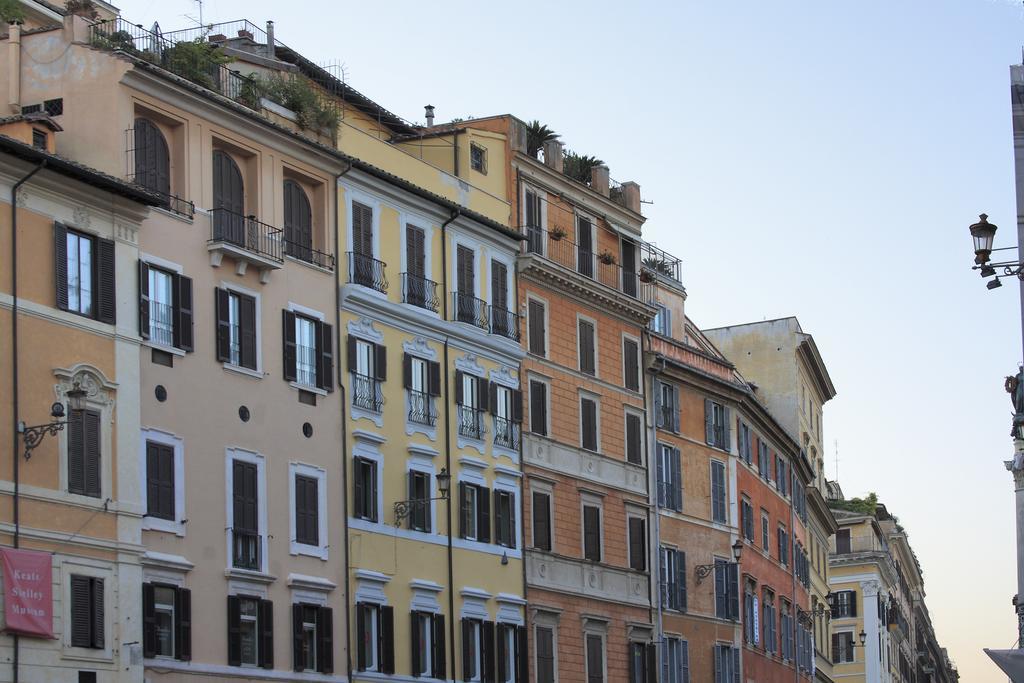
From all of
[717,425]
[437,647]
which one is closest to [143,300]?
[437,647]

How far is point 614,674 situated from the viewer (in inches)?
2432

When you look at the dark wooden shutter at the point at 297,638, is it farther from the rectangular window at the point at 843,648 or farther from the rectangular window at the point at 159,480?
the rectangular window at the point at 843,648

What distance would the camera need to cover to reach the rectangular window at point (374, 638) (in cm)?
4850

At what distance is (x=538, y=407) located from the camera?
59.4m

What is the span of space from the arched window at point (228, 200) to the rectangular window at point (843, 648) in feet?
277

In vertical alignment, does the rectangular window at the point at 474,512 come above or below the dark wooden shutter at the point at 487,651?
above

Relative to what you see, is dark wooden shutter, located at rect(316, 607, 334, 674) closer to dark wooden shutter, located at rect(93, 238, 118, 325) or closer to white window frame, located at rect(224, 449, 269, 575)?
white window frame, located at rect(224, 449, 269, 575)

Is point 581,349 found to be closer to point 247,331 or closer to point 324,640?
point 324,640

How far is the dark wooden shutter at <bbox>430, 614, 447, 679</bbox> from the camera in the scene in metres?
51.8

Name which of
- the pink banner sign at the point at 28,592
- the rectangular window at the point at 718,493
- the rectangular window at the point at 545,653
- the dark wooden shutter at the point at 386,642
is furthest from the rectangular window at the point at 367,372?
the rectangular window at the point at 718,493

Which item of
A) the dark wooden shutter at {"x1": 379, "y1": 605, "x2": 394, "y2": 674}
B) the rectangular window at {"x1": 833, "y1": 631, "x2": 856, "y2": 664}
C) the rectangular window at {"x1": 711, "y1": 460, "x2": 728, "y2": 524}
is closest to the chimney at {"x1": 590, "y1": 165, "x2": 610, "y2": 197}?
the rectangular window at {"x1": 711, "y1": 460, "x2": 728, "y2": 524}

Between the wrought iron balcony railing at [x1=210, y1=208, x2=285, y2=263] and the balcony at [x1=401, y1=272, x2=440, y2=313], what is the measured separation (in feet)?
19.0

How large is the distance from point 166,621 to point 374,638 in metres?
8.47

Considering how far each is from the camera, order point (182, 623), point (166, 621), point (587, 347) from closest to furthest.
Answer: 1. point (166, 621)
2. point (182, 623)
3. point (587, 347)
